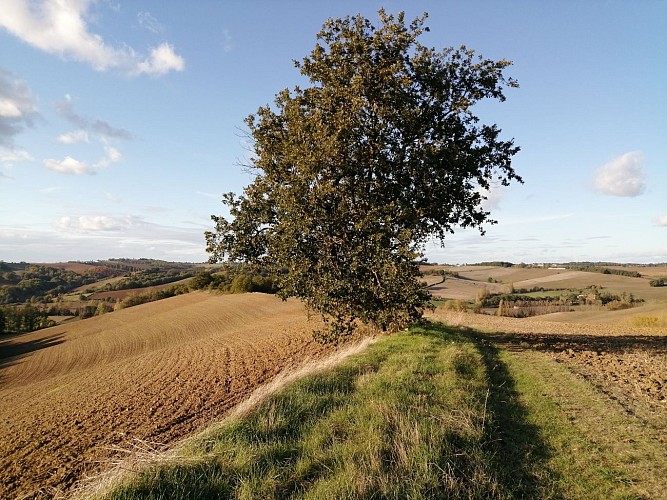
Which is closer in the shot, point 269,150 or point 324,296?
point 324,296

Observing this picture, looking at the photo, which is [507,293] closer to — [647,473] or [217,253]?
[217,253]

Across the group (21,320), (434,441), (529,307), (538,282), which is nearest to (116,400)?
(434,441)

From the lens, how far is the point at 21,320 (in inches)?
3290

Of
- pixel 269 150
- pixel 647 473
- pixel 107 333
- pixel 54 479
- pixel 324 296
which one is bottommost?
pixel 107 333

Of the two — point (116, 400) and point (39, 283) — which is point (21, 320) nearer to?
point (39, 283)

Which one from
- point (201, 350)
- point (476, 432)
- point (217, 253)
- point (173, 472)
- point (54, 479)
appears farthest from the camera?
point (201, 350)

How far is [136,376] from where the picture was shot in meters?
20.1

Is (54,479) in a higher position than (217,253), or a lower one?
lower

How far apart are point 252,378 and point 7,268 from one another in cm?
21411

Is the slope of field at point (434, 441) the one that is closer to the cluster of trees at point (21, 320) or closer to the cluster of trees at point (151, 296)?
the cluster of trees at point (151, 296)

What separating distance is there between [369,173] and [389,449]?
470 inches

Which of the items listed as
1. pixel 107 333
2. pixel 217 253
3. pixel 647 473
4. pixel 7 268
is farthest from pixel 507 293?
pixel 7 268

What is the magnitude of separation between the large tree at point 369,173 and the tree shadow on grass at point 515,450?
5.81 metres

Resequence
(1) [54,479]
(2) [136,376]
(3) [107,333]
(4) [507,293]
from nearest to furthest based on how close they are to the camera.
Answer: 1. (1) [54,479]
2. (2) [136,376]
3. (3) [107,333]
4. (4) [507,293]
